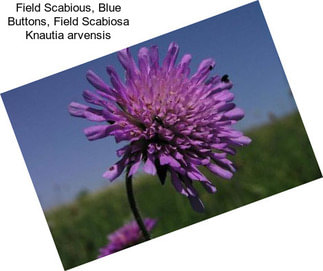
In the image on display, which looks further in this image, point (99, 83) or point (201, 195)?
point (201, 195)

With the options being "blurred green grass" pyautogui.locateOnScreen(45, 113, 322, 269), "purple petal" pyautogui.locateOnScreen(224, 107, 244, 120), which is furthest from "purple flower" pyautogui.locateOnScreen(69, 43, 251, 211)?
"blurred green grass" pyautogui.locateOnScreen(45, 113, 322, 269)

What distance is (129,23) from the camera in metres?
1.27

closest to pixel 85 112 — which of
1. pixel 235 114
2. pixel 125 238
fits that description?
pixel 235 114

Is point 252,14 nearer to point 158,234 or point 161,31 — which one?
point 161,31

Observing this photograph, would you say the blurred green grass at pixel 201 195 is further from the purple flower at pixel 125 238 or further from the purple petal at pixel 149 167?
the purple petal at pixel 149 167

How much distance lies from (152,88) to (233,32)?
0.38 metres

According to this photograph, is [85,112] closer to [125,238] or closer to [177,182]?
[177,182]

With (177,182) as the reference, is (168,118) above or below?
above

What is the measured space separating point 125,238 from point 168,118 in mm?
413

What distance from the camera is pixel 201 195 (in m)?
1.29

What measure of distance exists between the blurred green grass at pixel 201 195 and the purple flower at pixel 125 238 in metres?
0.05

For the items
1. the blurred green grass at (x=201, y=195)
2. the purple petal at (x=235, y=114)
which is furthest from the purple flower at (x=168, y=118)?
the blurred green grass at (x=201, y=195)

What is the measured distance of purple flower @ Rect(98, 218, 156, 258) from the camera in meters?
1.22

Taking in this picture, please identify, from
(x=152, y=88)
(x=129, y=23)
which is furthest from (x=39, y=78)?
(x=152, y=88)
